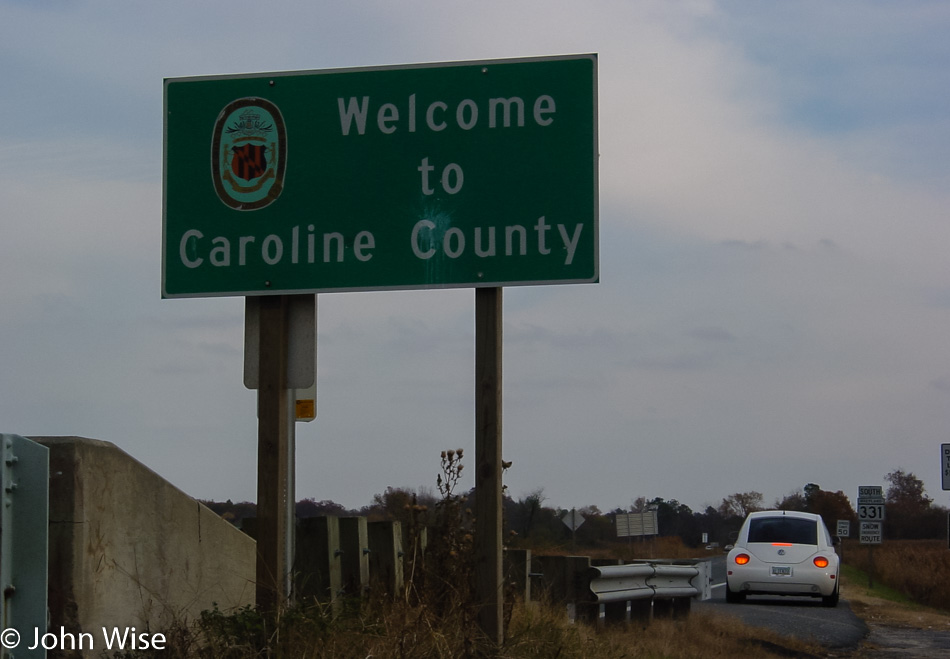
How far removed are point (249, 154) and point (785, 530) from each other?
14.4 metres

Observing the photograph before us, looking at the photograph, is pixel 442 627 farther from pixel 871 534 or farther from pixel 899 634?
pixel 871 534

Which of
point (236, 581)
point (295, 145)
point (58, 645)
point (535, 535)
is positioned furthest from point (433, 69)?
point (535, 535)

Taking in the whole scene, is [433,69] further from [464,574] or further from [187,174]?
[464,574]

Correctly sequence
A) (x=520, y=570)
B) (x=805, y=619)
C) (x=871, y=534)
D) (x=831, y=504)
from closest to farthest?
(x=520, y=570), (x=805, y=619), (x=871, y=534), (x=831, y=504)

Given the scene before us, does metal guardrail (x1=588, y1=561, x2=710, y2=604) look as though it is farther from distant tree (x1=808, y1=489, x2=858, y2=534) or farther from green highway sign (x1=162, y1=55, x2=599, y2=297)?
distant tree (x1=808, y1=489, x2=858, y2=534)

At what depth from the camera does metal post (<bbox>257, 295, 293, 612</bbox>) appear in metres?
6.88

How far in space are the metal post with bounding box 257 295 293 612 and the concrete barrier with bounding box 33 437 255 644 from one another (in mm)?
215

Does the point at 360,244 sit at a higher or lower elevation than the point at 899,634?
higher

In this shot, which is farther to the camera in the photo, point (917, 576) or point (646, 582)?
point (917, 576)

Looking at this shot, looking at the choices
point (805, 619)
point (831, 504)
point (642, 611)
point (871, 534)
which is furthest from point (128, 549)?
point (831, 504)

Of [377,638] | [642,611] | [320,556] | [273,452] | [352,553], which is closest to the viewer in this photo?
[377,638]

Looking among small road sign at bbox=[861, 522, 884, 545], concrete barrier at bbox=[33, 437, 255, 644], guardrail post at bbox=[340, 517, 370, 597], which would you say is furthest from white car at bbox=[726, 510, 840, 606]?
concrete barrier at bbox=[33, 437, 255, 644]

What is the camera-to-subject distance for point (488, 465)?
6688mm

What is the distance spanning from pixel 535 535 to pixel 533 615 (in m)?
4.46
